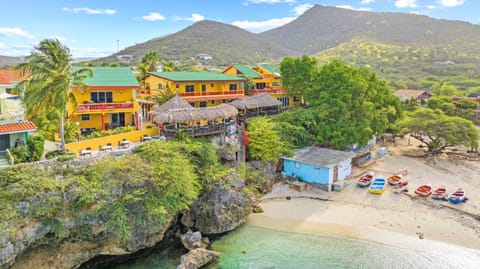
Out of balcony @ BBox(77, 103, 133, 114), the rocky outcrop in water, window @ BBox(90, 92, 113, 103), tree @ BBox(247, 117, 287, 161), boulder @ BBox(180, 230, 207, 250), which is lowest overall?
boulder @ BBox(180, 230, 207, 250)

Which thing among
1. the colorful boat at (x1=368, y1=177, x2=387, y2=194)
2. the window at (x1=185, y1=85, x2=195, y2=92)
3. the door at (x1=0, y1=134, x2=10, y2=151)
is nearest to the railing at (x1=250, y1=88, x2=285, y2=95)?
the window at (x1=185, y1=85, x2=195, y2=92)

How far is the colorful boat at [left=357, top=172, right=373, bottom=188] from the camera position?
31.6m

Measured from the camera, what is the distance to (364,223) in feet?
84.1

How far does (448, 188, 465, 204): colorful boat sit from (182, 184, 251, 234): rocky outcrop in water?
18.0m

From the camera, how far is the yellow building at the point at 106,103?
31.4 m

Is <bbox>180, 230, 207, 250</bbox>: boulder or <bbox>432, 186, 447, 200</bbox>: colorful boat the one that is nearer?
<bbox>180, 230, 207, 250</bbox>: boulder

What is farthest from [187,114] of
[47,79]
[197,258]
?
[197,258]

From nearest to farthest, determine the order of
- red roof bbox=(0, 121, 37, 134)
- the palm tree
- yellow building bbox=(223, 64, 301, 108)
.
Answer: red roof bbox=(0, 121, 37, 134)
the palm tree
yellow building bbox=(223, 64, 301, 108)

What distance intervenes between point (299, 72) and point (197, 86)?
1410 centimetres

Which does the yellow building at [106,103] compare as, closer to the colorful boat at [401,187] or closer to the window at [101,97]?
the window at [101,97]

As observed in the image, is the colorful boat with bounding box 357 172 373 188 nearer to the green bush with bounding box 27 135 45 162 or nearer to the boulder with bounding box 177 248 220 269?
the boulder with bounding box 177 248 220 269

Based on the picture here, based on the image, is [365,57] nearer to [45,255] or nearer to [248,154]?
[248,154]

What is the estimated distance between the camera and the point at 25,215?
1836 centimetres

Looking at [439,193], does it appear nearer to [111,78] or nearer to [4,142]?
[111,78]
